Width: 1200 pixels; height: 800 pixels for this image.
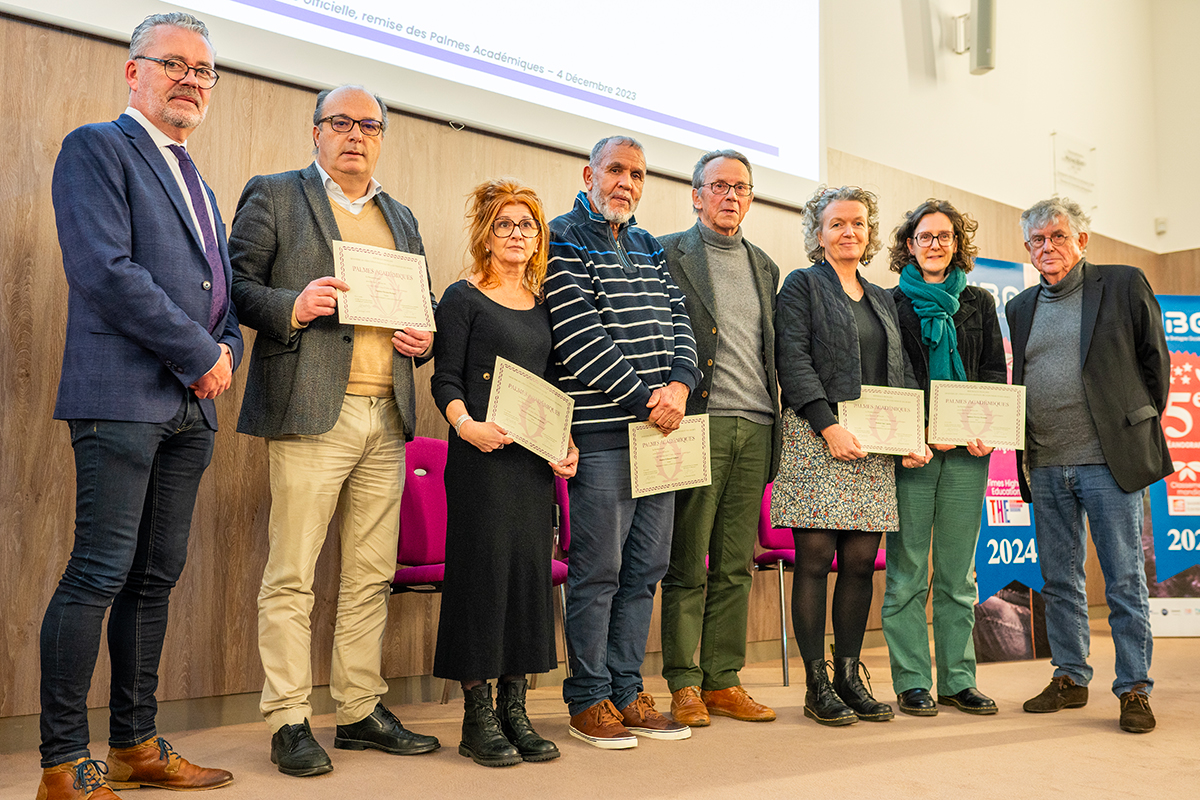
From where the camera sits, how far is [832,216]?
317 cm

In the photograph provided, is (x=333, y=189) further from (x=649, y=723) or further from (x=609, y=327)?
(x=649, y=723)

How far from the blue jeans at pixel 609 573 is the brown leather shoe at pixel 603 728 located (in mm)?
26

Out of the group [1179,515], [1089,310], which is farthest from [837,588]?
[1179,515]

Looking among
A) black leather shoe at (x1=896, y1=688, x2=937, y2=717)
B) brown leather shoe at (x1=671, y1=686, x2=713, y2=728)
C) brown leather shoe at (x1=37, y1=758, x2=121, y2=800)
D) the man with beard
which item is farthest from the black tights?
brown leather shoe at (x1=37, y1=758, x2=121, y2=800)

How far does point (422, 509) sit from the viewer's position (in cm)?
Result: 310

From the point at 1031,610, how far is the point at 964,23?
3.43 meters

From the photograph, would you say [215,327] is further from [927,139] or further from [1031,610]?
[927,139]

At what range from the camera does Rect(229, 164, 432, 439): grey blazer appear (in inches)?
92.8

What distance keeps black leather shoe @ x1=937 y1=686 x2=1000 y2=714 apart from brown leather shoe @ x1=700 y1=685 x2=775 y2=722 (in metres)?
0.67

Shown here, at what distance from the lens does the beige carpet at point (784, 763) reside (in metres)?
2.22

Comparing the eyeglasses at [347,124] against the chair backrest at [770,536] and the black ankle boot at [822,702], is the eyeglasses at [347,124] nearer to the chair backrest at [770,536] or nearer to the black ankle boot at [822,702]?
the black ankle boot at [822,702]

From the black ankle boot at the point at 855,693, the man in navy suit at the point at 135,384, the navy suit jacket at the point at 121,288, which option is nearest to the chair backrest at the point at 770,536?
the black ankle boot at the point at 855,693

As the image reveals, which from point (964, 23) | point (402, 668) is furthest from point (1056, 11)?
point (402, 668)

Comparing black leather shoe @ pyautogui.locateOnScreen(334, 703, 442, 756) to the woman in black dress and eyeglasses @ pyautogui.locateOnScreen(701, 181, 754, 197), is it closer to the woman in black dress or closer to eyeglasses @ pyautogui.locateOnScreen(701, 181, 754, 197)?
the woman in black dress
